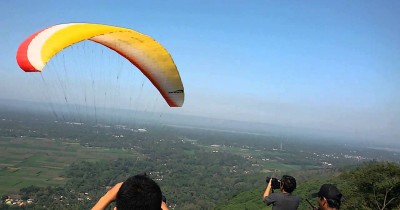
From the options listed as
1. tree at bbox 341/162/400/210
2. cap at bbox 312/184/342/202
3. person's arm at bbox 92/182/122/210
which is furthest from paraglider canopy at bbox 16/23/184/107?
tree at bbox 341/162/400/210

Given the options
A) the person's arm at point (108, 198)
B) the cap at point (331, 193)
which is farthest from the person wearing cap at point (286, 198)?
the person's arm at point (108, 198)

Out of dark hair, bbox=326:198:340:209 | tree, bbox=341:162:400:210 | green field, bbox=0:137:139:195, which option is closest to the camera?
dark hair, bbox=326:198:340:209

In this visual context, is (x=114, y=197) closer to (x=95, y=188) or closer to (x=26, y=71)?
(x=26, y=71)

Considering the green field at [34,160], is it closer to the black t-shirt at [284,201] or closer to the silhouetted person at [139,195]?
the black t-shirt at [284,201]

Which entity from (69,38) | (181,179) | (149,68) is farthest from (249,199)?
(69,38)

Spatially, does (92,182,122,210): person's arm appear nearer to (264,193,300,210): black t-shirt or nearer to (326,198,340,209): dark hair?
(326,198,340,209): dark hair

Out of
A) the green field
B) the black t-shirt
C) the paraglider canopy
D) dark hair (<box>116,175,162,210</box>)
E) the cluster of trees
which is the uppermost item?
the paraglider canopy

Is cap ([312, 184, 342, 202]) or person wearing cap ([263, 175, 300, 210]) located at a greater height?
cap ([312, 184, 342, 202])

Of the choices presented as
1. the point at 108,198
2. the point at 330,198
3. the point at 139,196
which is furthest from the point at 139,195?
the point at 330,198
